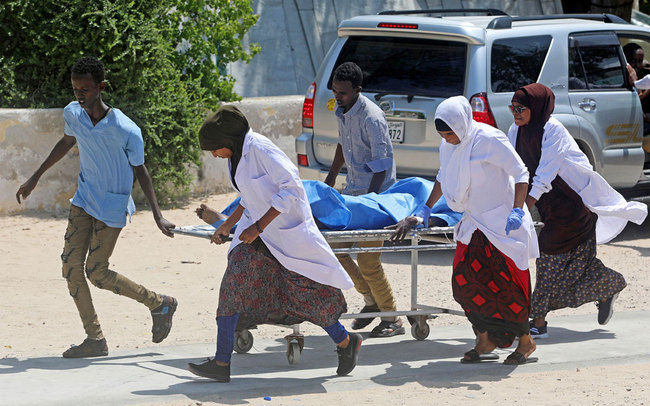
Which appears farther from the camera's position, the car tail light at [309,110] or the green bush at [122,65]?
the green bush at [122,65]

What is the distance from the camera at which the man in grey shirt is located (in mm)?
7242

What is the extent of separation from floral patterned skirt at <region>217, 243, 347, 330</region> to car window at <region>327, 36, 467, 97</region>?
3.53 meters

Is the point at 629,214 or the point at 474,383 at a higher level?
the point at 629,214

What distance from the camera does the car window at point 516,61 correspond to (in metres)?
9.35

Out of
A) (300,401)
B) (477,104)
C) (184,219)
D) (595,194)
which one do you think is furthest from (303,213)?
(184,219)

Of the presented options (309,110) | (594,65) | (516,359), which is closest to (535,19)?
(594,65)

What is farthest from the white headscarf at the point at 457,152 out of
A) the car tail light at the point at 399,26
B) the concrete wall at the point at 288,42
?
the concrete wall at the point at 288,42

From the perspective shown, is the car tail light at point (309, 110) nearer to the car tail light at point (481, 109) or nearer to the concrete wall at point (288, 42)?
the car tail light at point (481, 109)

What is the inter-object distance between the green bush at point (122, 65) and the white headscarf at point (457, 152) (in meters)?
5.26

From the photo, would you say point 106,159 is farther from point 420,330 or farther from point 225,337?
point 420,330

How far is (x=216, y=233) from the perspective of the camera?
608 cm

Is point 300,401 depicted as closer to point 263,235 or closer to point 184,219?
point 263,235

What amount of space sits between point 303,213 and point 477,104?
3530mm

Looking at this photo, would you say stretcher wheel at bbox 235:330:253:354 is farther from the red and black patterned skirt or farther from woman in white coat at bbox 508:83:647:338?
woman in white coat at bbox 508:83:647:338
